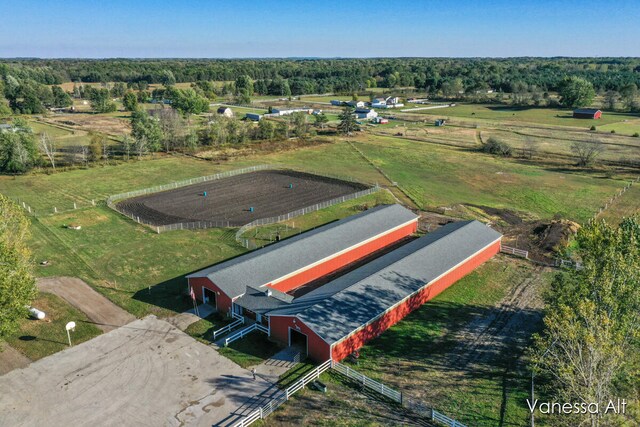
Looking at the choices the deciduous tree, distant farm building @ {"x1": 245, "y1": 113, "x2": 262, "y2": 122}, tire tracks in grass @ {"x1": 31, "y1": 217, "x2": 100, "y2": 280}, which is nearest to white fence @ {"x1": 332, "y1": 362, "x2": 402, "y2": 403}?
the deciduous tree

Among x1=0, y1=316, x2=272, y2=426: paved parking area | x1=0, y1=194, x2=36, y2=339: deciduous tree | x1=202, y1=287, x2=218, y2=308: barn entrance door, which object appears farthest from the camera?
x1=202, y1=287, x2=218, y2=308: barn entrance door

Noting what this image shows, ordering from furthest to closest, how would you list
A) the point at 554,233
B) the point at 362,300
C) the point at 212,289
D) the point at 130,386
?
the point at 554,233, the point at 212,289, the point at 362,300, the point at 130,386

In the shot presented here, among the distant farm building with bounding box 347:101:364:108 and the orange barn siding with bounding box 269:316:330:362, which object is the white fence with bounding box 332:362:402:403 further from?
the distant farm building with bounding box 347:101:364:108

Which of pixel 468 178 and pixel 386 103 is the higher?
pixel 386 103

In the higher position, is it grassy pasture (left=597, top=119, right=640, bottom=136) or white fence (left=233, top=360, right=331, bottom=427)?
grassy pasture (left=597, top=119, right=640, bottom=136)

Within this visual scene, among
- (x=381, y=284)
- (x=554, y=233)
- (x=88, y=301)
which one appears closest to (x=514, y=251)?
(x=554, y=233)

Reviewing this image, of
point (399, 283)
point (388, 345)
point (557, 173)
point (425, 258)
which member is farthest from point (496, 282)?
point (557, 173)

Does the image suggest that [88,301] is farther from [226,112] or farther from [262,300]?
[226,112]
